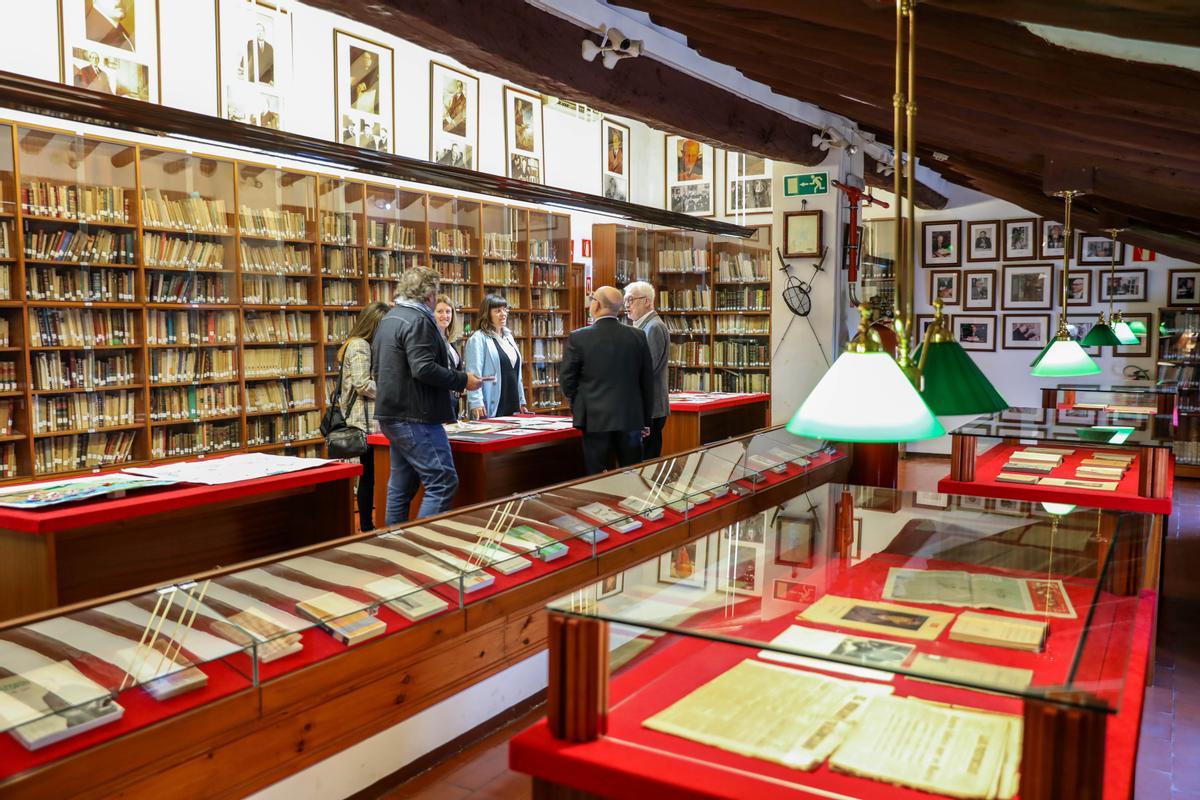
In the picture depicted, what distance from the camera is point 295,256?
7.62m

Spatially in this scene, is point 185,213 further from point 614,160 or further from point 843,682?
point 614,160

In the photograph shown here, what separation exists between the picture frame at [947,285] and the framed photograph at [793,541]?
9416 mm

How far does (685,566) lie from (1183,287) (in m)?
10.4

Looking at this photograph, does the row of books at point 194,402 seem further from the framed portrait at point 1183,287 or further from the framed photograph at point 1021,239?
the framed portrait at point 1183,287

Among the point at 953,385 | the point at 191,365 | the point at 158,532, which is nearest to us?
the point at 953,385

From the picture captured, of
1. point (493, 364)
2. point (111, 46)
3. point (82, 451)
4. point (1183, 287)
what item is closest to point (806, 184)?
point (493, 364)

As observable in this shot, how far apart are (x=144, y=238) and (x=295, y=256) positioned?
1303 millimetres

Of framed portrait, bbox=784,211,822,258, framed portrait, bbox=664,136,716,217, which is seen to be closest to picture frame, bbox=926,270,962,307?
framed portrait, bbox=664,136,716,217

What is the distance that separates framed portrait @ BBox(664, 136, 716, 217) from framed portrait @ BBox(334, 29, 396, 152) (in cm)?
474

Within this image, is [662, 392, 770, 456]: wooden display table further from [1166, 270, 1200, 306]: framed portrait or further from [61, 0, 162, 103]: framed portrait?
[1166, 270, 1200, 306]: framed portrait

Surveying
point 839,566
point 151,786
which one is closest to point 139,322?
point 151,786

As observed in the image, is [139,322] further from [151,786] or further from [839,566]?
[839,566]

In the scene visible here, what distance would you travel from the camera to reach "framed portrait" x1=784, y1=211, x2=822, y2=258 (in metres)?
8.15

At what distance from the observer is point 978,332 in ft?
38.7
